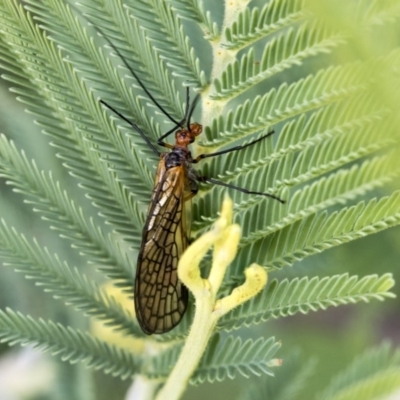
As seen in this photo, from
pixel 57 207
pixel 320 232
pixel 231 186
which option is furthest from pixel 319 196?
pixel 57 207

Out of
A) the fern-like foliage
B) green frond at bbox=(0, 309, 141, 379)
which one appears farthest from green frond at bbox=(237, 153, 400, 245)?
green frond at bbox=(0, 309, 141, 379)

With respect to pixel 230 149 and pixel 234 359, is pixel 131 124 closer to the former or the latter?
pixel 230 149

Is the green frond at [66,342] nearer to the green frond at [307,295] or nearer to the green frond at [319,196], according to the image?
the green frond at [307,295]

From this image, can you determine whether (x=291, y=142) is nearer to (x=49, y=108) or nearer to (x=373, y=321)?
(x=49, y=108)

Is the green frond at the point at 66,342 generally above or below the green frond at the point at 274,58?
below

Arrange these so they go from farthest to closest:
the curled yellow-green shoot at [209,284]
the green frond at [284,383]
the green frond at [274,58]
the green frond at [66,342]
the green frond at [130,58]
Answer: the green frond at [284,383] → the green frond at [66,342] → the green frond at [130,58] → the green frond at [274,58] → the curled yellow-green shoot at [209,284]

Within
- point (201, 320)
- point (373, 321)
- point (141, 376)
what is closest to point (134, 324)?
point (141, 376)

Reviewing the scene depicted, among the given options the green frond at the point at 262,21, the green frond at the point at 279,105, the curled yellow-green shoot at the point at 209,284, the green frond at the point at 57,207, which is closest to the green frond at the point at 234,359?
the curled yellow-green shoot at the point at 209,284
